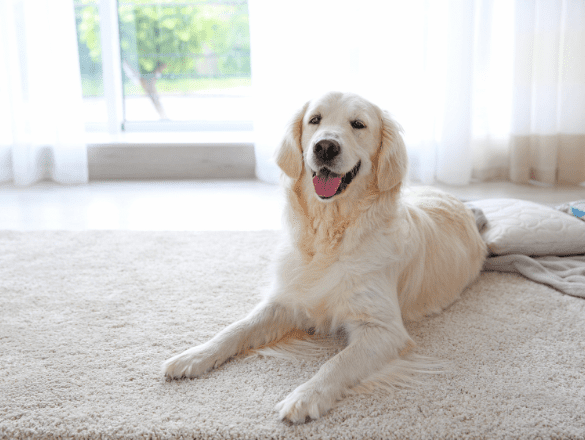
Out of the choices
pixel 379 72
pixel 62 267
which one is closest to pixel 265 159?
pixel 379 72

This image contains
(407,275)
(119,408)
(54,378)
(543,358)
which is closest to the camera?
(119,408)

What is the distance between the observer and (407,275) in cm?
190

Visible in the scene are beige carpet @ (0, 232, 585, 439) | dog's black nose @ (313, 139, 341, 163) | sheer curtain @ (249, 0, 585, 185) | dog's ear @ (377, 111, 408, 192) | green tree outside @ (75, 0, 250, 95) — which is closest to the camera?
beige carpet @ (0, 232, 585, 439)

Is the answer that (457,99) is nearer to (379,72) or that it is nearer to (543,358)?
(379,72)

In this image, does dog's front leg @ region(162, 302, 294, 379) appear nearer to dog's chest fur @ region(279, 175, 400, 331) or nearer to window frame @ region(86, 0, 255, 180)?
dog's chest fur @ region(279, 175, 400, 331)

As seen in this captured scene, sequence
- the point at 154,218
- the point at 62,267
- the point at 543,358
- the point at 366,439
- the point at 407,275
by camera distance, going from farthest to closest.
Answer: the point at 154,218, the point at 62,267, the point at 407,275, the point at 543,358, the point at 366,439

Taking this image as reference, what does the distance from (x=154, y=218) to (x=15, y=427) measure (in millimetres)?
1998

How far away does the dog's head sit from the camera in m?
1.68

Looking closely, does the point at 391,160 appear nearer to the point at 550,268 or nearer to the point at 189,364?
the point at 189,364

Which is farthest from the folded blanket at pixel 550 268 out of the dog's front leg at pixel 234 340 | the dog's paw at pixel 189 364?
the dog's paw at pixel 189 364

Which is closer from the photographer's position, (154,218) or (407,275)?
(407,275)

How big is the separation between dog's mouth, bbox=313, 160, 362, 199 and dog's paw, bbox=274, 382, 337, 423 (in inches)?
23.6

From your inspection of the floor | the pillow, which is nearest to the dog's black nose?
the pillow

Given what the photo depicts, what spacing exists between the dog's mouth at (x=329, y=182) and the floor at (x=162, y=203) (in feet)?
4.09
